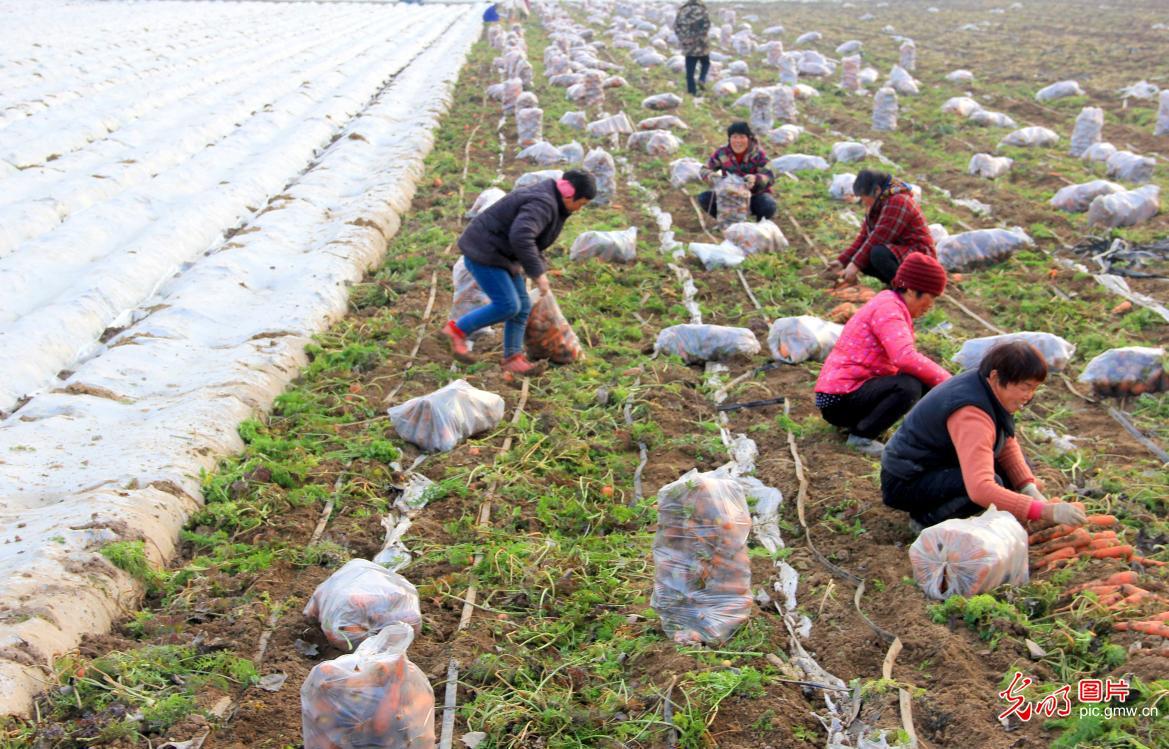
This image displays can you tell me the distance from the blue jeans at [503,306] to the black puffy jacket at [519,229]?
7cm

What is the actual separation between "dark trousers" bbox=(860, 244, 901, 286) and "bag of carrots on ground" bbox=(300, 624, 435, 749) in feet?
16.0

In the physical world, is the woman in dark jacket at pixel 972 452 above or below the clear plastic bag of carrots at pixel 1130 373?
above

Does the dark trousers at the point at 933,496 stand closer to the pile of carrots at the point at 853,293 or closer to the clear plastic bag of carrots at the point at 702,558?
the clear plastic bag of carrots at the point at 702,558

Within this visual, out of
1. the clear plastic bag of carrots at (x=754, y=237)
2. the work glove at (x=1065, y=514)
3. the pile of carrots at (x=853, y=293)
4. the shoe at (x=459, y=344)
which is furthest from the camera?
the clear plastic bag of carrots at (x=754, y=237)

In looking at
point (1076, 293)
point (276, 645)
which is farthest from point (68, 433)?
point (1076, 293)

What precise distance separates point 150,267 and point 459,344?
298cm

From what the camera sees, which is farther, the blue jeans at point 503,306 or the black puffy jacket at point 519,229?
the blue jeans at point 503,306

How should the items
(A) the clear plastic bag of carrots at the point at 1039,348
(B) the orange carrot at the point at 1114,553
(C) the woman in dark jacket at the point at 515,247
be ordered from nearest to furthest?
1. (B) the orange carrot at the point at 1114,553
2. (C) the woman in dark jacket at the point at 515,247
3. (A) the clear plastic bag of carrots at the point at 1039,348

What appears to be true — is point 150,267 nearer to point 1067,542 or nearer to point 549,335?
point 549,335

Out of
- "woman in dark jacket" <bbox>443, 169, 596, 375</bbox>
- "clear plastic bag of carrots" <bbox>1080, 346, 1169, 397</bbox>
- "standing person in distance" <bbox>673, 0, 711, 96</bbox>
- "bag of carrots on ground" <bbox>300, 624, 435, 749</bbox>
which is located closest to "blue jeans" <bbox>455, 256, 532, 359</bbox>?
"woman in dark jacket" <bbox>443, 169, 596, 375</bbox>

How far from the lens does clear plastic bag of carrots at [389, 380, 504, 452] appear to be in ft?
17.1

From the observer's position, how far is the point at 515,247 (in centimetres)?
567

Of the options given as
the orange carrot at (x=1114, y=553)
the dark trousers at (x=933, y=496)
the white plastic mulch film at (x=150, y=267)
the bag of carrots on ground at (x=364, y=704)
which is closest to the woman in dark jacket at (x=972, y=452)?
the dark trousers at (x=933, y=496)

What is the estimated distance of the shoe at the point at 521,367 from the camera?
6152 mm
